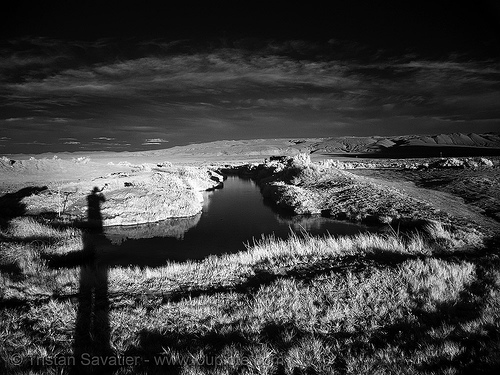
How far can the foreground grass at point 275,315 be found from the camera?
461 cm

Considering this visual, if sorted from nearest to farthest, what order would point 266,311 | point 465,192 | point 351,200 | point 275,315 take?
point 275,315
point 266,311
point 465,192
point 351,200

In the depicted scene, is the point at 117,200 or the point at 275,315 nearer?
the point at 275,315

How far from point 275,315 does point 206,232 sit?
13599mm

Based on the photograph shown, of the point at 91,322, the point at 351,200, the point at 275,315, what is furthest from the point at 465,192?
the point at 91,322

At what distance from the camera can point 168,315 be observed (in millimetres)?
6164

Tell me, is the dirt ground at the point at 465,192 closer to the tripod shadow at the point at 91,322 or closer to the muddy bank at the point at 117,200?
the tripod shadow at the point at 91,322

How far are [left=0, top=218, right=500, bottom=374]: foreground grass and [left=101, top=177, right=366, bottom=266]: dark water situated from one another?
187 inches

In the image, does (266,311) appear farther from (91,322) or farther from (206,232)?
(206,232)

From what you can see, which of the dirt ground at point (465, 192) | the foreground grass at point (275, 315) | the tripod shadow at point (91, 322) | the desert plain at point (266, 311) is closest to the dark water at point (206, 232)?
the desert plain at point (266, 311)

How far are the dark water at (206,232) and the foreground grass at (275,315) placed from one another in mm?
4739

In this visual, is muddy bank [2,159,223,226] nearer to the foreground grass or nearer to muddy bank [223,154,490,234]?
muddy bank [223,154,490,234]

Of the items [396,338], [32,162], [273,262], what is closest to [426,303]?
[396,338]

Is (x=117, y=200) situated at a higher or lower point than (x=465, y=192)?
higher

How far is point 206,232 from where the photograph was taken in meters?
19.2
